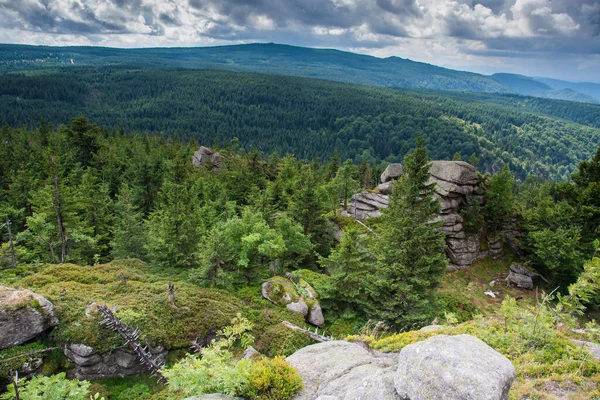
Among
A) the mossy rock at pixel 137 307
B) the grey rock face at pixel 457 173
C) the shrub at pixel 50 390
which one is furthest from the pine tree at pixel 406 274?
the grey rock face at pixel 457 173

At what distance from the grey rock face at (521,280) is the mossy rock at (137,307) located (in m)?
28.0

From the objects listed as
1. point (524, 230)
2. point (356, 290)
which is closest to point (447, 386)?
point (356, 290)

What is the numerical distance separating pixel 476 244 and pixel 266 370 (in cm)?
3828

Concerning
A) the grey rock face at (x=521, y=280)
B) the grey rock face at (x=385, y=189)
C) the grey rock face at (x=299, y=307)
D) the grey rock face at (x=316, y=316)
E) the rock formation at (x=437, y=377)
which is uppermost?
the rock formation at (x=437, y=377)

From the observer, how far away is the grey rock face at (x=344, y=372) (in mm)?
6816

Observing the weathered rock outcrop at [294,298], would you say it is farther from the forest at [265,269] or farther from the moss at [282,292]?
the forest at [265,269]

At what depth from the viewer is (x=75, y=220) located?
29688 millimetres

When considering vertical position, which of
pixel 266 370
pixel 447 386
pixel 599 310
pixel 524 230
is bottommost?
pixel 599 310

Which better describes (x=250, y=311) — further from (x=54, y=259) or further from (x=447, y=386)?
(x=54, y=259)

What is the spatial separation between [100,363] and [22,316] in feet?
12.7

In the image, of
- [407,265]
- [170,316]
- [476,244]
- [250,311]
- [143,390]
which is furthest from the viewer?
[476,244]

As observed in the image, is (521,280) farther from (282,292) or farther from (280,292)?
(280,292)

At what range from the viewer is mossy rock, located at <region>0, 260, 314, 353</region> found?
50.5 feet

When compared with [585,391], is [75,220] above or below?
below
